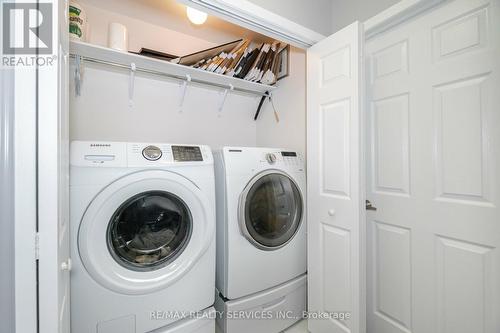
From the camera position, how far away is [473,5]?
0.98m

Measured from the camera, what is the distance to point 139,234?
1156 millimetres

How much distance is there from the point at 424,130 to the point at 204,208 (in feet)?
4.07

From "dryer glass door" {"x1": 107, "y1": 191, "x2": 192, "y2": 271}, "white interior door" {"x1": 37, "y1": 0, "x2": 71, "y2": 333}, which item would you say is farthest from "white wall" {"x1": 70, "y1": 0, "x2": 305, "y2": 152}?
"white interior door" {"x1": 37, "y1": 0, "x2": 71, "y2": 333}

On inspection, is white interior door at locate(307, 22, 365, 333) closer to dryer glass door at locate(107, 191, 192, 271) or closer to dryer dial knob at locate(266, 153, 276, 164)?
dryer dial knob at locate(266, 153, 276, 164)

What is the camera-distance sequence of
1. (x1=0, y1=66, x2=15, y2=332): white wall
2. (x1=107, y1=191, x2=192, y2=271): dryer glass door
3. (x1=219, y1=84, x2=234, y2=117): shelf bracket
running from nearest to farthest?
(x1=0, y1=66, x2=15, y2=332): white wall → (x1=107, y1=191, x2=192, y2=271): dryer glass door → (x1=219, y1=84, x2=234, y2=117): shelf bracket

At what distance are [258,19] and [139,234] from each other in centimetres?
132

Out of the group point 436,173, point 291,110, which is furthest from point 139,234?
point 436,173

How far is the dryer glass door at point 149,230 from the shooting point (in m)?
1.07

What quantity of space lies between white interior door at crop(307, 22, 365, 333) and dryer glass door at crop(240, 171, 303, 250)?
0.42ft

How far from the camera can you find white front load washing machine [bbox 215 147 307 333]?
51.0 inches

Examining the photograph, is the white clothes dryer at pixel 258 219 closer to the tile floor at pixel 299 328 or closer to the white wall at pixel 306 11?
the tile floor at pixel 299 328

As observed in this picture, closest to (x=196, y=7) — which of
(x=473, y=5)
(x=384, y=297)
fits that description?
(x=473, y=5)

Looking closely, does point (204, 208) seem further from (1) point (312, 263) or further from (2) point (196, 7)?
(2) point (196, 7)

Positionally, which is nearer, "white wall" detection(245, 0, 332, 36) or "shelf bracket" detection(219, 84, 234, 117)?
"white wall" detection(245, 0, 332, 36)
